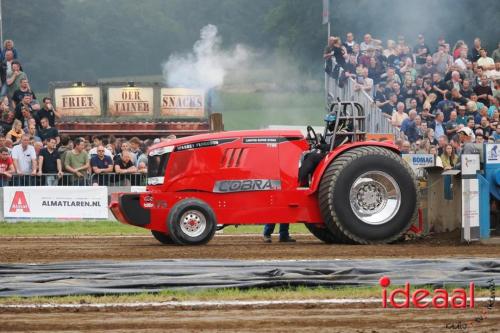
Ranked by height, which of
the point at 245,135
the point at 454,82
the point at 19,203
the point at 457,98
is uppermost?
the point at 454,82

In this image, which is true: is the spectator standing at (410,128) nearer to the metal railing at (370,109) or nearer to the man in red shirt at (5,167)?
the metal railing at (370,109)

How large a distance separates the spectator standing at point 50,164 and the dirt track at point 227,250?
18.8 ft

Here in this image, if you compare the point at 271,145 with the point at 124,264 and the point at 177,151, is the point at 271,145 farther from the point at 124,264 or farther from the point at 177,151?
the point at 124,264

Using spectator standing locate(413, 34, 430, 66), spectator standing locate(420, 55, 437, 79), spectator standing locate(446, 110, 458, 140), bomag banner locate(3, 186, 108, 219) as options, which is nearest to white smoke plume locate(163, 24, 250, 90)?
spectator standing locate(413, 34, 430, 66)

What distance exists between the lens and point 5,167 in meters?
21.3

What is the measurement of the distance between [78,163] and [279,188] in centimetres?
832

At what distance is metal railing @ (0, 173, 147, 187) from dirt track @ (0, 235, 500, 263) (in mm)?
5707

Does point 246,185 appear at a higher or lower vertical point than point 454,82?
lower

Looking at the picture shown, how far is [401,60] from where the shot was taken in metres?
26.6

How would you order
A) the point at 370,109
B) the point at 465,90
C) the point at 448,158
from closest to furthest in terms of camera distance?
the point at 448,158, the point at 370,109, the point at 465,90

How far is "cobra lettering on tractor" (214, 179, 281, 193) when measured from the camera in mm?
14242

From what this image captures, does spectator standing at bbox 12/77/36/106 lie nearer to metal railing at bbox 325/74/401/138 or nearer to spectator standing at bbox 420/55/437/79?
metal railing at bbox 325/74/401/138

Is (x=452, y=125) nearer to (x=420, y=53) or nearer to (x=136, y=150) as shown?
(x=420, y=53)
